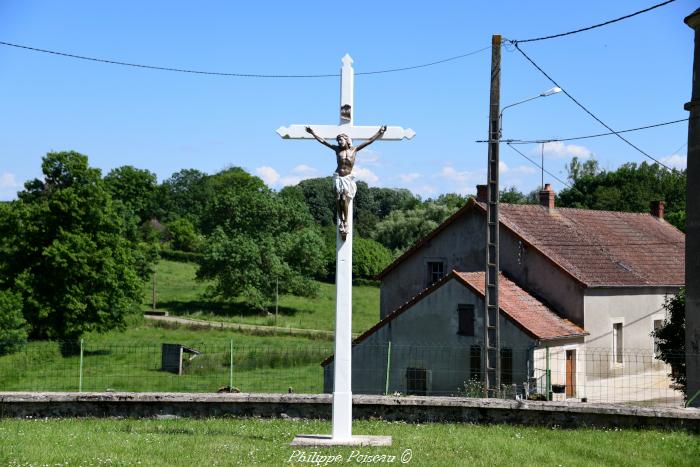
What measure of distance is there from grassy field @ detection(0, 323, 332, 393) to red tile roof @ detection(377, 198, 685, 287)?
6.89 m

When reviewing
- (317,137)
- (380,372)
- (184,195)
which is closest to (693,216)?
(317,137)

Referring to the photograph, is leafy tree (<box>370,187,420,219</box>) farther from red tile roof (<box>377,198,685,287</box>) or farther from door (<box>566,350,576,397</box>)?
door (<box>566,350,576,397</box>)

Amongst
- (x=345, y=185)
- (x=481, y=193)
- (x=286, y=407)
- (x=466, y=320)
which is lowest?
(x=286, y=407)

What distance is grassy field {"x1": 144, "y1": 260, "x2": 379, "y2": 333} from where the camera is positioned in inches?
2031

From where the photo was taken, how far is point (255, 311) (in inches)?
2178

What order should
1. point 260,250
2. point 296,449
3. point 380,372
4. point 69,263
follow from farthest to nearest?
point 260,250, point 69,263, point 380,372, point 296,449

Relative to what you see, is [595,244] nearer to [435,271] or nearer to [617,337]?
[617,337]

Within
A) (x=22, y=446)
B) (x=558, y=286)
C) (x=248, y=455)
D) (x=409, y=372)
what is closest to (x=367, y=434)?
(x=248, y=455)

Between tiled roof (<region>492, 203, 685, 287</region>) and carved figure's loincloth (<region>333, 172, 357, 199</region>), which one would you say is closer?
carved figure's loincloth (<region>333, 172, 357, 199</region>)

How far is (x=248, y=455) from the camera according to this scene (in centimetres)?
885

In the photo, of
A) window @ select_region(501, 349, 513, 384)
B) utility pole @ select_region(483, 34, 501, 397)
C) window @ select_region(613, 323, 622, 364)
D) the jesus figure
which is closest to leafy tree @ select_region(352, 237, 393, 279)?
window @ select_region(613, 323, 622, 364)

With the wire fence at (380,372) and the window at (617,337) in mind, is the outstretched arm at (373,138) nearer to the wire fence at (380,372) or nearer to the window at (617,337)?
the wire fence at (380,372)

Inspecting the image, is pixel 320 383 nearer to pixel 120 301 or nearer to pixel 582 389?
pixel 582 389

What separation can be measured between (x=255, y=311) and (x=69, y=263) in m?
18.6
